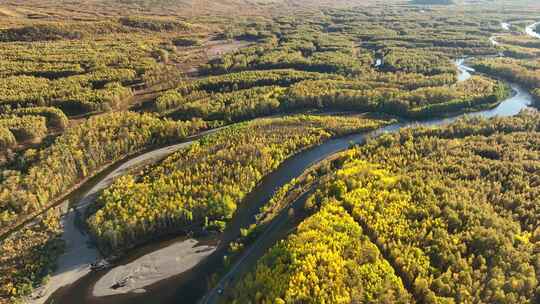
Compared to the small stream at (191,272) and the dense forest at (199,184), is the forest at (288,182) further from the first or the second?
the small stream at (191,272)

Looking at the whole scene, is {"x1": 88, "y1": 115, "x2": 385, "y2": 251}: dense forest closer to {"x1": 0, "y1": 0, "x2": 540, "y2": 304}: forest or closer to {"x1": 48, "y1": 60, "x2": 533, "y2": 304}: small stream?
{"x1": 0, "y1": 0, "x2": 540, "y2": 304}: forest

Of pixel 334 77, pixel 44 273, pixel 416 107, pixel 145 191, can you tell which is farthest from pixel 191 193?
pixel 334 77

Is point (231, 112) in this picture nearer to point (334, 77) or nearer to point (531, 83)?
point (334, 77)

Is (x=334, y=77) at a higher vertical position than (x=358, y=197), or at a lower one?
higher

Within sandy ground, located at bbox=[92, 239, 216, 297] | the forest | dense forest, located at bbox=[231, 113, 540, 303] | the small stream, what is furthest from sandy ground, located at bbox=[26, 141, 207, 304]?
dense forest, located at bbox=[231, 113, 540, 303]

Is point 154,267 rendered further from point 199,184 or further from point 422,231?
point 422,231
